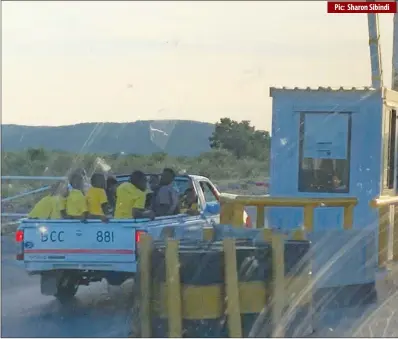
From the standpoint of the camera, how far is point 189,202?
11695mm

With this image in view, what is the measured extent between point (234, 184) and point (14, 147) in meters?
15.5

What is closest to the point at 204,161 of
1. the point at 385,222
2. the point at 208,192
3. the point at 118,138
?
the point at 118,138

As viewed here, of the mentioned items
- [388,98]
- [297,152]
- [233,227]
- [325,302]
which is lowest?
[325,302]

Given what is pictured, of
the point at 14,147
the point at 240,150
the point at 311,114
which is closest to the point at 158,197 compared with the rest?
the point at 311,114

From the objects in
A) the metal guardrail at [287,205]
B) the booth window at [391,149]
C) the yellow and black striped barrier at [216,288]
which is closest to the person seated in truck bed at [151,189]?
the metal guardrail at [287,205]

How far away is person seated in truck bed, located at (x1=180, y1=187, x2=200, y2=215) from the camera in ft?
37.7

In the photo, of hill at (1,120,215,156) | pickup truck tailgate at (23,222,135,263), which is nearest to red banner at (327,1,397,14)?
pickup truck tailgate at (23,222,135,263)

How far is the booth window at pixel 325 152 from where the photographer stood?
11312 mm

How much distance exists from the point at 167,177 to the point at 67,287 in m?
1.87

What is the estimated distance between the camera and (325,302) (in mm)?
9062

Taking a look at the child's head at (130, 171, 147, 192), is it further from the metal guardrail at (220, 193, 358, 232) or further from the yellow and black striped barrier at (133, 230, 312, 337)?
the yellow and black striped barrier at (133, 230, 312, 337)

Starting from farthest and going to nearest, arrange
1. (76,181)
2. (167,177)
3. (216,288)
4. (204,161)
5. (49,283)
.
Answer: (204,161)
(167,177)
(76,181)
(49,283)
(216,288)

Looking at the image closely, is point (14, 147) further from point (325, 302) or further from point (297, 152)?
point (325, 302)

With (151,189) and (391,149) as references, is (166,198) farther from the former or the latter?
(391,149)
